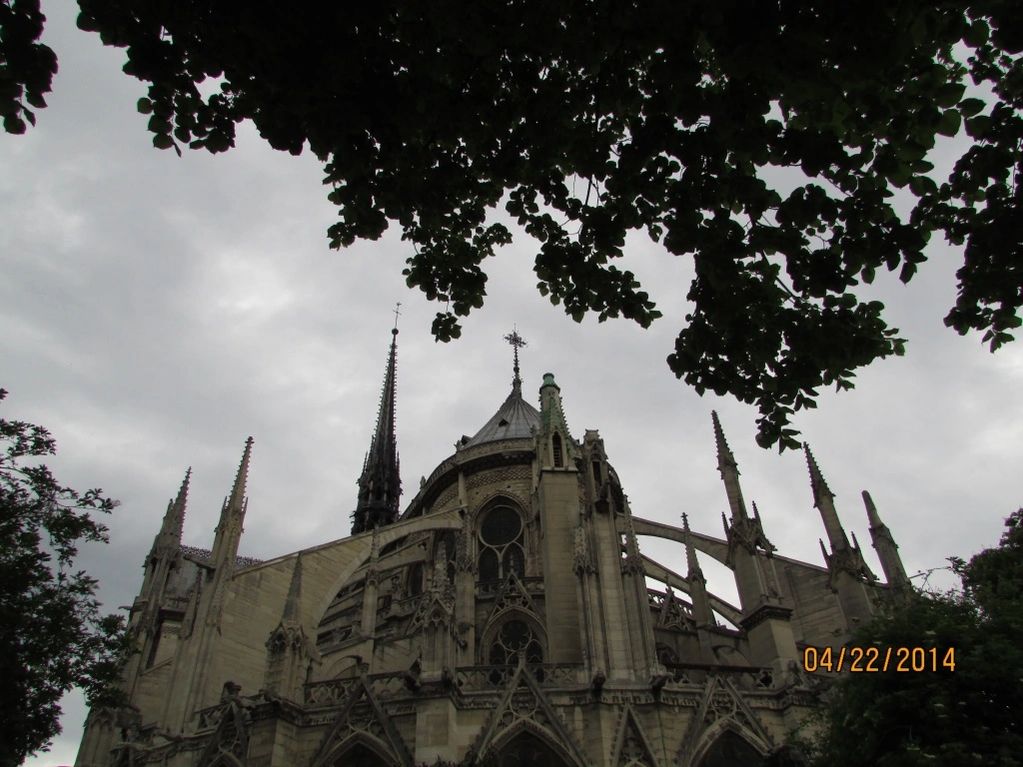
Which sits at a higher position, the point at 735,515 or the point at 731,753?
the point at 735,515

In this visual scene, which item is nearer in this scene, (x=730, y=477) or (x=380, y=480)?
(x=730, y=477)

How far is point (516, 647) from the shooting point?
21.0m

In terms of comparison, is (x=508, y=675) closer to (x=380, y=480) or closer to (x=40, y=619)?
(x=40, y=619)

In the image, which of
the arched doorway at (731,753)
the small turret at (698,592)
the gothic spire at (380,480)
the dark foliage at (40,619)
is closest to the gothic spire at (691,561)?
the small turret at (698,592)

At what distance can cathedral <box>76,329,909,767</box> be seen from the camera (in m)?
15.0

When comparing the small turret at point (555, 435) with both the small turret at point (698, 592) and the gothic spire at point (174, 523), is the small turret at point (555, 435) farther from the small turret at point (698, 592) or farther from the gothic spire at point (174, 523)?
the gothic spire at point (174, 523)

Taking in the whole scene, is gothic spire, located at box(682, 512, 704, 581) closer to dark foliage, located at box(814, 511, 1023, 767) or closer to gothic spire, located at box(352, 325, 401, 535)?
dark foliage, located at box(814, 511, 1023, 767)

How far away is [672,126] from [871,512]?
1988cm

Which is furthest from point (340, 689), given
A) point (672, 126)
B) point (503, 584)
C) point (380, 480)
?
point (380, 480)

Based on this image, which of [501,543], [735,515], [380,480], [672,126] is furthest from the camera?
[380,480]

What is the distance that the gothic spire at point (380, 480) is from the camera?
4956cm

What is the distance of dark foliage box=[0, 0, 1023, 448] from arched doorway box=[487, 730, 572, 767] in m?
10.4

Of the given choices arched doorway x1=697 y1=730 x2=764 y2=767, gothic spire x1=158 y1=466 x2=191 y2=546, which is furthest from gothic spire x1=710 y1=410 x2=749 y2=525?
gothic spire x1=158 y1=466 x2=191 y2=546
